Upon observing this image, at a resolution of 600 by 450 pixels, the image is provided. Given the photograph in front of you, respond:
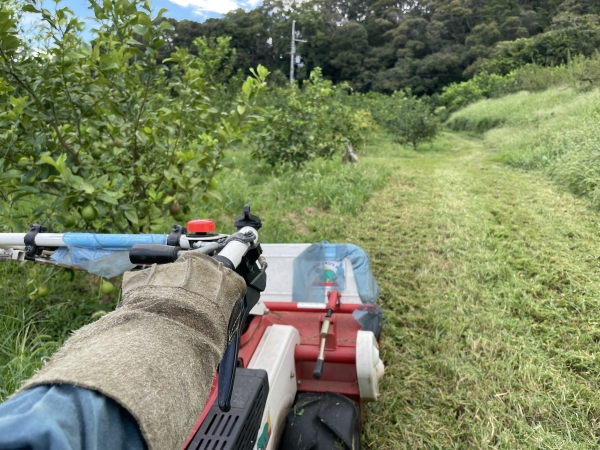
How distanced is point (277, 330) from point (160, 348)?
119 cm

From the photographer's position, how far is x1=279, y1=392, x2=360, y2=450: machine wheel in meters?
1.45

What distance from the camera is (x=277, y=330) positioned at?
171cm

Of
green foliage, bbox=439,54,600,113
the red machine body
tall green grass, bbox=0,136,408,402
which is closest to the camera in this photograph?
the red machine body

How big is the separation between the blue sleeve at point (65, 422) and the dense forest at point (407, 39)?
2460 centimetres

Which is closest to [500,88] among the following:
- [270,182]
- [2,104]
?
[270,182]

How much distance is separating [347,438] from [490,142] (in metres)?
11.4

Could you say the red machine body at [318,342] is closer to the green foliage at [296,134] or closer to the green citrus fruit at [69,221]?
the green citrus fruit at [69,221]

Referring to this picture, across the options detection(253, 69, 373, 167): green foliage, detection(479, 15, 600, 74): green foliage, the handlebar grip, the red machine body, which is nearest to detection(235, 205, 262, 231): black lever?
the handlebar grip

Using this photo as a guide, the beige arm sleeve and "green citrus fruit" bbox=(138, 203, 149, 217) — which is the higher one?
the beige arm sleeve

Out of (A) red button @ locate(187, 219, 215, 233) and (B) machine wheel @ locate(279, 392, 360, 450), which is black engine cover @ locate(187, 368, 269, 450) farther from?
(A) red button @ locate(187, 219, 215, 233)

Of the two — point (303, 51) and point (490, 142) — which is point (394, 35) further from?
point (490, 142)

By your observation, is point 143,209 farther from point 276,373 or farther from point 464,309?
point 464,309

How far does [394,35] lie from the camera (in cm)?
4359

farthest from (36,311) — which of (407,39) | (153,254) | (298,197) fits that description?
(407,39)
